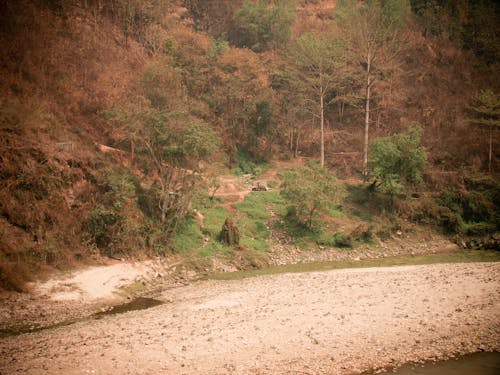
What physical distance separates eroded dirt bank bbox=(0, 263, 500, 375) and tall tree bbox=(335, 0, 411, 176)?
19.7m

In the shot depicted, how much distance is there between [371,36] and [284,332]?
3405 centimetres

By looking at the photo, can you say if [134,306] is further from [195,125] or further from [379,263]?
[379,263]

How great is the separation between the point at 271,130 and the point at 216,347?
29918 millimetres

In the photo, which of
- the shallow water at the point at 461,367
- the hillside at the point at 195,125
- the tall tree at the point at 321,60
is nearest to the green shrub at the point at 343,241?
the hillside at the point at 195,125

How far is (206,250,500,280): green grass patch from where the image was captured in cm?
2509

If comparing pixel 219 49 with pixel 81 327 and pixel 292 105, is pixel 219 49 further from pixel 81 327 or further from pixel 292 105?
pixel 81 327

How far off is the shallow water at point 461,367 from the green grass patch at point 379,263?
11.6 metres

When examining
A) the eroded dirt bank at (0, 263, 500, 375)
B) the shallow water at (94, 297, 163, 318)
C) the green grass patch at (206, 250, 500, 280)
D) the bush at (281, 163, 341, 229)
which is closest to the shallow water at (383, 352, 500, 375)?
the eroded dirt bank at (0, 263, 500, 375)

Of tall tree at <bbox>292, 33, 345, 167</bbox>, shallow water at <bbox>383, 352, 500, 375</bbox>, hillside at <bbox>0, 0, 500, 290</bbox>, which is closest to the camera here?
shallow water at <bbox>383, 352, 500, 375</bbox>

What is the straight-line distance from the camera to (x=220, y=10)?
57594mm

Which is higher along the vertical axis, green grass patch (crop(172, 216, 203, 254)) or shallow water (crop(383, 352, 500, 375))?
green grass patch (crop(172, 216, 203, 254))

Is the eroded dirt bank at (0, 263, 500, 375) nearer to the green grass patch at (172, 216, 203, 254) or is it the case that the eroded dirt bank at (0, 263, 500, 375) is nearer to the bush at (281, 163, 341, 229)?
the green grass patch at (172, 216, 203, 254)

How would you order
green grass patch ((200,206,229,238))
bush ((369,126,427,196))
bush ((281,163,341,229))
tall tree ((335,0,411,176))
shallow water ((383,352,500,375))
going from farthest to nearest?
1. tall tree ((335,0,411,176))
2. bush ((369,126,427,196))
3. bush ((281,163,341,229))
4. green grass patch ((200,206,229,238))
5. shallow water ((383,352,500,375))

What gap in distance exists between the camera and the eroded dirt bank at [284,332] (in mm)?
13711
